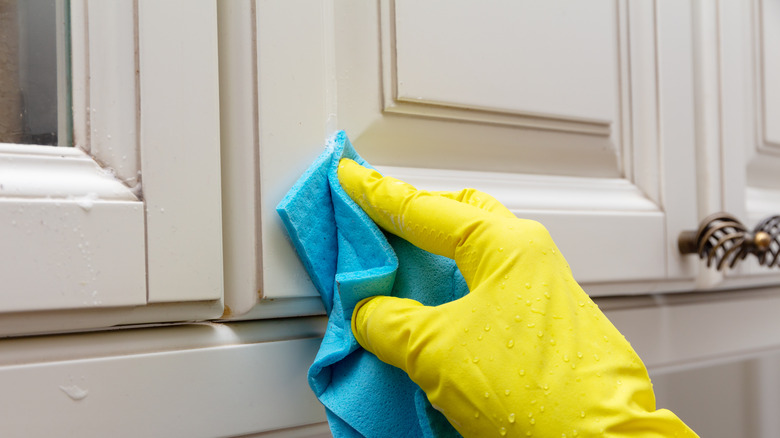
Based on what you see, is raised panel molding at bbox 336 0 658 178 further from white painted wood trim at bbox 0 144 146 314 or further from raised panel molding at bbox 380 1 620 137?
white painted wood trim at bbox 0 144 146 314

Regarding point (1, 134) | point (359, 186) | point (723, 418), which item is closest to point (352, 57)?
point (359, 186)

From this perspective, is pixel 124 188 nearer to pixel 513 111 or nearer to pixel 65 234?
pixel 65 234

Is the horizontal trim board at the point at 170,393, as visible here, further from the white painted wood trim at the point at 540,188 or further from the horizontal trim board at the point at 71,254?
the white painted wood trim at the point at 540,188

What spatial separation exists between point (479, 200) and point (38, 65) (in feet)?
0.86

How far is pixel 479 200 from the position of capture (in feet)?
1.30

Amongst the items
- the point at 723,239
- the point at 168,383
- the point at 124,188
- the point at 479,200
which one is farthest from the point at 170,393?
the point at 723,239

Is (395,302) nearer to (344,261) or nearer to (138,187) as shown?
(344,261)

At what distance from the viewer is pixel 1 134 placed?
0.31m

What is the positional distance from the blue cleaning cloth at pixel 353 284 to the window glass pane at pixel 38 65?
0.13m

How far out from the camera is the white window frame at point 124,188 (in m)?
0.29

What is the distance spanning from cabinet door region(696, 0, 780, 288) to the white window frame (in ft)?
1.56

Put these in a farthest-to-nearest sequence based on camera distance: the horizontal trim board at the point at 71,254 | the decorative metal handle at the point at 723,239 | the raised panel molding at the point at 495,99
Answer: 1. the decorative metal handle at the point at 723,239
2. the raised panel molding at the point at 495,99
3. the horizontal trim board at the point at 71,254

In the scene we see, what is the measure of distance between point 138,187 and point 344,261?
122 mm

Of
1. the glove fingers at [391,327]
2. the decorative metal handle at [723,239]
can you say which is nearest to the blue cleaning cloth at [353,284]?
the glove fingers at [391,327]
